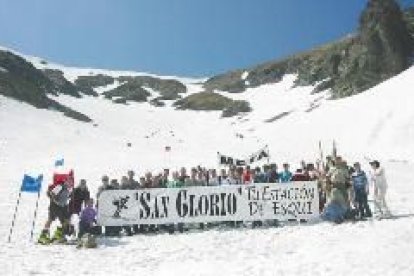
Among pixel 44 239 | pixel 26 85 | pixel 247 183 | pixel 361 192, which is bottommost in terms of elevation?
pixel 44 239

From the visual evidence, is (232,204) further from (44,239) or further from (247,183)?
(44,239)

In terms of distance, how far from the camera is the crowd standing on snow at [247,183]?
2041 cm

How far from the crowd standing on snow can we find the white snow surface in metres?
0.73

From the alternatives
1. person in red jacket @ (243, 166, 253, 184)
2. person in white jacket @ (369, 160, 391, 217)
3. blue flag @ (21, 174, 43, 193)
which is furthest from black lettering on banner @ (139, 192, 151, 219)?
person in white jacket @ (369, 160, 391, 217)

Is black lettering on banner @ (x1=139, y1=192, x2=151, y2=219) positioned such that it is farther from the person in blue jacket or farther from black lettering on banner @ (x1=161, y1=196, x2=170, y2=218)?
the person in blue jacket

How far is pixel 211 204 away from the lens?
21734 mm

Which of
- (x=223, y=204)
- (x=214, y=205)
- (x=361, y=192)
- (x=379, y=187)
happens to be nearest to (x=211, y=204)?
(x=214, y=205)

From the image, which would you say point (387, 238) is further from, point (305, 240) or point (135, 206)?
point (135, 206)

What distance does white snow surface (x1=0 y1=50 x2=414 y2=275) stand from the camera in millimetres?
16188

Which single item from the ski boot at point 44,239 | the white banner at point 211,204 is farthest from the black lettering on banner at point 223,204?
the ski boot at point 44,239

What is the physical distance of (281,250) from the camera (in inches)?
690

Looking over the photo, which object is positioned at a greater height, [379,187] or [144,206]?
[379,187]

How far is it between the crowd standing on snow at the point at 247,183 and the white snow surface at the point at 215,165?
73 centimetres

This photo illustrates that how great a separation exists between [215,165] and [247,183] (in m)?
21.6
